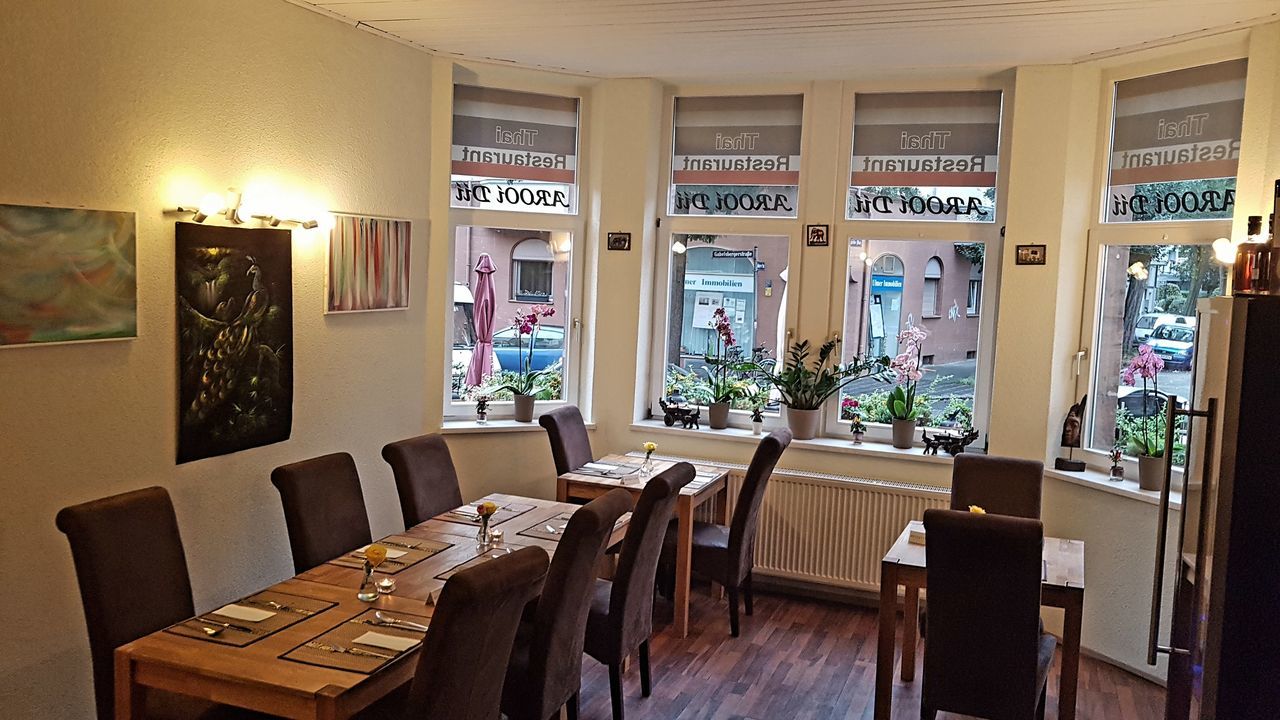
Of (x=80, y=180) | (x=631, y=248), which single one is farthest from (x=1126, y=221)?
(x=80, y=180)

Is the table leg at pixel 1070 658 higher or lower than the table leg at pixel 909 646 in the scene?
higher

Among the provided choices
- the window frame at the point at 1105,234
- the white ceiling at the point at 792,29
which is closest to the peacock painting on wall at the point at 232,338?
the white ceiling at the point at 792,29

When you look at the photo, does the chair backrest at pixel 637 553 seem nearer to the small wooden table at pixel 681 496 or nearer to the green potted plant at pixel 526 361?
the small wooden table at pixel 681 496

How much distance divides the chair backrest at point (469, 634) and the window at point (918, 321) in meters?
3.46

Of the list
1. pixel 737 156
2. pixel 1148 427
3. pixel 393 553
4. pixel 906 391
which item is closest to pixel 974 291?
pixel 906 391

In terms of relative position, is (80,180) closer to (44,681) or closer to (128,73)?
(128,73)

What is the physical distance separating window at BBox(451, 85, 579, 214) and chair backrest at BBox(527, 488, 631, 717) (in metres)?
2.95

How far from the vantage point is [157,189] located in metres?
3.81

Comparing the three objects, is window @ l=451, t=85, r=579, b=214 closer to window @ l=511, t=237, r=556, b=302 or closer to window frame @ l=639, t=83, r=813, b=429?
window @ l=511, t=237, r=556, b=302

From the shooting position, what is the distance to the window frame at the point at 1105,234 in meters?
4.81

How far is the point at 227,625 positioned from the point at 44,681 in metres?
1.00

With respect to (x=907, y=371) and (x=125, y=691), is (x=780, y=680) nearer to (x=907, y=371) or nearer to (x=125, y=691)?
(x=907, y=371)

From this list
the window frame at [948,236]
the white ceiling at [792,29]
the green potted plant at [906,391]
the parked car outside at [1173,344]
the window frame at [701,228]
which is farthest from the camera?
the window frame at [701,228]

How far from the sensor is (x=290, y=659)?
2803mm
